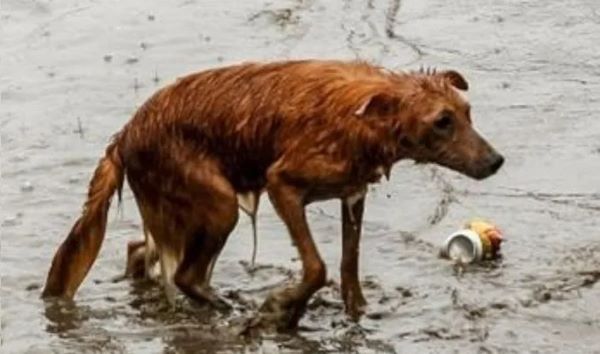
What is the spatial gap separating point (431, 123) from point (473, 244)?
132 centimetres

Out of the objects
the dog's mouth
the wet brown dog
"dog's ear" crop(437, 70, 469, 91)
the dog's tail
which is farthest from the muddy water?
"dog's ear" crop(437, 70, 469, 91)

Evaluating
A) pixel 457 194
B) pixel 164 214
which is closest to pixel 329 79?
pixel 164 214

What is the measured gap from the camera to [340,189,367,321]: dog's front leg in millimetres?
8906

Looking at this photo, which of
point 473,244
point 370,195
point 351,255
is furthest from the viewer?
point 370,195

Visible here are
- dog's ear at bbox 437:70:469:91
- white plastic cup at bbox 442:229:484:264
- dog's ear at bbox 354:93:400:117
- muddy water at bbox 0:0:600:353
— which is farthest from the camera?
white plastic cup at bbox 442:229:484:264

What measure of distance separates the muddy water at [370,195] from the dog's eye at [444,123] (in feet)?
3.23

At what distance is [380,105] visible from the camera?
8.41 metres

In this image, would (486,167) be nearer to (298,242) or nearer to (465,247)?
(298,242)

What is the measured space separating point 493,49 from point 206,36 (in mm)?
2280

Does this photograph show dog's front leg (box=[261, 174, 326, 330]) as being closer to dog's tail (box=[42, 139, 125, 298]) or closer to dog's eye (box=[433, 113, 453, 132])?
dog's eye (box=[433, 113, 453, 132])

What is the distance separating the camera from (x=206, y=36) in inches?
572

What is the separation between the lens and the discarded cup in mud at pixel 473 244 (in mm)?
9570

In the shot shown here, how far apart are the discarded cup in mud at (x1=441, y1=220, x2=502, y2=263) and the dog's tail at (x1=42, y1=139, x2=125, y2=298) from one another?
5.93 feet

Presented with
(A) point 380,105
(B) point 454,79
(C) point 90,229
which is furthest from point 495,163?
(C) point 90,229
